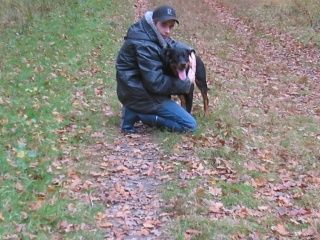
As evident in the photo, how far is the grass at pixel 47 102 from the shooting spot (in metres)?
4.66

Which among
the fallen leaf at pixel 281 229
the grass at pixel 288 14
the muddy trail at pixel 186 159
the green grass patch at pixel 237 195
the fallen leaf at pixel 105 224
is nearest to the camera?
the fallen leaf at pixel 281 229

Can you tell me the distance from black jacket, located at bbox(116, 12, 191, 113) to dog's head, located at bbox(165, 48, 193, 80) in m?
0.08

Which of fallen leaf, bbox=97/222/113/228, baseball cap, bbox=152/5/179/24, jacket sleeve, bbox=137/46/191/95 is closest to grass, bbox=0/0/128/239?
fallen leaf, bbox=97/222/113/228

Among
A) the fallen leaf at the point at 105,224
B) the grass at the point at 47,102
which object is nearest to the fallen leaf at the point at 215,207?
the fallen leaf at the point at 105,224

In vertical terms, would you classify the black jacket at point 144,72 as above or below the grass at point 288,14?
above

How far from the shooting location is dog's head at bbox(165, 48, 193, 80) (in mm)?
6691

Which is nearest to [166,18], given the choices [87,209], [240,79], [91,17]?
[87,209]

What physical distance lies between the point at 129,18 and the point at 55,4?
8.87 ft

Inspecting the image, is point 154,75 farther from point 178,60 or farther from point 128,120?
point 128,120

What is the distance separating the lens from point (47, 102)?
823cm

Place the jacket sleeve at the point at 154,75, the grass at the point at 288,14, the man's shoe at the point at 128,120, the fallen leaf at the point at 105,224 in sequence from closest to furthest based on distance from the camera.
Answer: the fallen leaf at the point at 105,224 < the jacket sleeve at the point at 154,75 < the man's shoe at the point at 128,120 < the grass at the point at 288,14

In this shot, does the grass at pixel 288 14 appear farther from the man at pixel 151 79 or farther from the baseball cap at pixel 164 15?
the baseball cap at pixel 164 15

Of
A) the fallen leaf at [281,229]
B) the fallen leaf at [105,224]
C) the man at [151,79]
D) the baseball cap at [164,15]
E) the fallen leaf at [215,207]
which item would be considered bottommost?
the fallen leaf at [105,224]

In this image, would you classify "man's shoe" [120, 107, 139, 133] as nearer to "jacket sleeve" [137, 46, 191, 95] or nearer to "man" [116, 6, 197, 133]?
"man" [116, 6, 197, 133]
